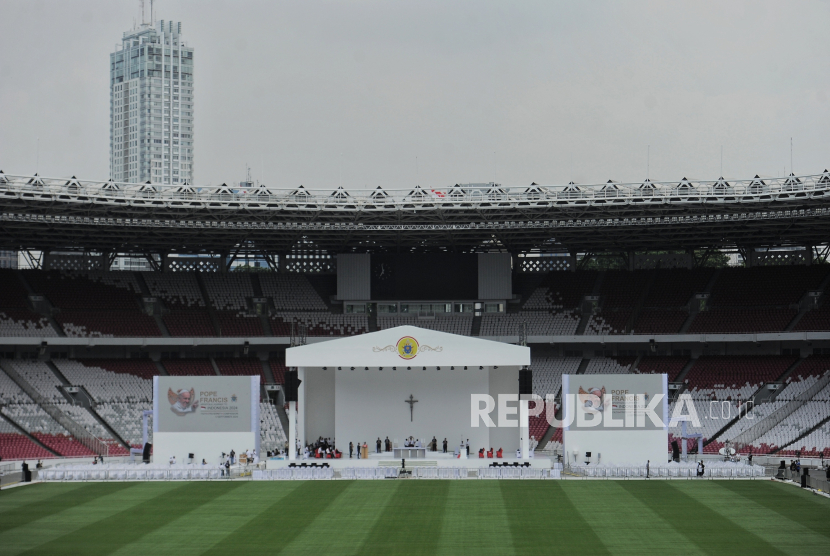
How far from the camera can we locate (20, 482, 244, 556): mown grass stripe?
2670 cm

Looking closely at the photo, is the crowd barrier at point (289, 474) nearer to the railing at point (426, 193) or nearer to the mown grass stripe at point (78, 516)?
the mown grass stripe at point (78, 516)

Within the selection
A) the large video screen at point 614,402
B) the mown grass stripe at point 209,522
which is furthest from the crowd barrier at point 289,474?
the large video screen at point 614,402

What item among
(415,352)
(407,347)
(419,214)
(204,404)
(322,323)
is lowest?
(204,404)

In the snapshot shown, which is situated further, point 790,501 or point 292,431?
point 292,431

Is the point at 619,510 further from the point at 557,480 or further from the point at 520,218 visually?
the point at 520,218

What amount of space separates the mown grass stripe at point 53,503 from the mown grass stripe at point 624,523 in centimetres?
1689

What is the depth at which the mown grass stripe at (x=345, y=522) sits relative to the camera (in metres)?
26.8

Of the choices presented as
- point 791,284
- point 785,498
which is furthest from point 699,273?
point 785,498

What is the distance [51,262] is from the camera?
6594 centimetres

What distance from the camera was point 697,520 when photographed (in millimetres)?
30312

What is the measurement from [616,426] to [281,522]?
61.0ft

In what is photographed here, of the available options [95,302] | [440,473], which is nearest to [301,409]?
[440,473]

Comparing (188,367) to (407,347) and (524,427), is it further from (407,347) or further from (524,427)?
(524,427)

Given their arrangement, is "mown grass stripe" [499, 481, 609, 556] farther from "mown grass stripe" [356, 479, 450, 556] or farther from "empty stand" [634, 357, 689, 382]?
"empty stand" [634, 357, 689, 382]
